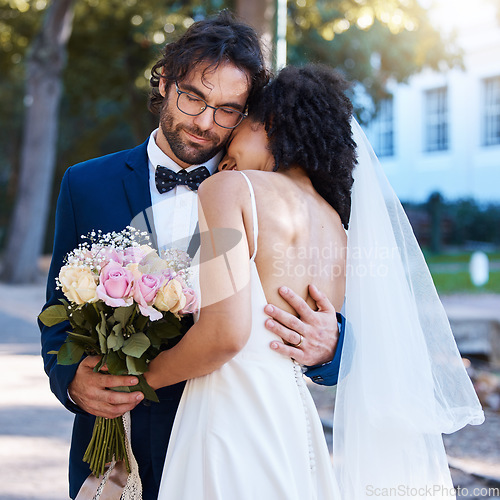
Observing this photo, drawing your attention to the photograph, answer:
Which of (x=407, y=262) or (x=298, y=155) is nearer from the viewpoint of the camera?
(x=298, y=155)

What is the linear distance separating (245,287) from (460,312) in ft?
27.7

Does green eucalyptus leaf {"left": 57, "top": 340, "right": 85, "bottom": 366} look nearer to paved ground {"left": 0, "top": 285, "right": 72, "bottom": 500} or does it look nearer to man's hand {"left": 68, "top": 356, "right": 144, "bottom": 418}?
man's hand {"left": 68, "top": 356, "right": 144, "bottom": 418}

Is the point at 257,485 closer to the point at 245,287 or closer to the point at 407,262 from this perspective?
the point at 245,287

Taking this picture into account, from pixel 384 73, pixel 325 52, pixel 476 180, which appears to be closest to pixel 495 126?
pixel 476 180

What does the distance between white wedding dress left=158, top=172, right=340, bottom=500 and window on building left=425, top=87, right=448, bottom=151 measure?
74.5ft

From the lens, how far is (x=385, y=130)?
2519 cm

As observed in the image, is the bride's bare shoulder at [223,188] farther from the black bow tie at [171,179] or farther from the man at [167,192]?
the black bow tie at [171,179]

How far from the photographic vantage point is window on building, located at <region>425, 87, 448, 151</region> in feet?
77.5

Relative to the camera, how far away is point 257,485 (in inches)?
82.7

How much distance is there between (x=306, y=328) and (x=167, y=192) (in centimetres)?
88

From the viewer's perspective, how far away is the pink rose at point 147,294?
212cm

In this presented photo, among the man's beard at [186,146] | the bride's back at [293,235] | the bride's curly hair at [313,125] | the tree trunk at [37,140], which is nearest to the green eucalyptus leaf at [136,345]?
the bride's back at [293,235]

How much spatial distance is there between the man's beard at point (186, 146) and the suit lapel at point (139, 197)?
0.16 meters

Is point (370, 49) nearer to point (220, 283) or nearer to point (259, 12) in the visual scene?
point (259, 12)
